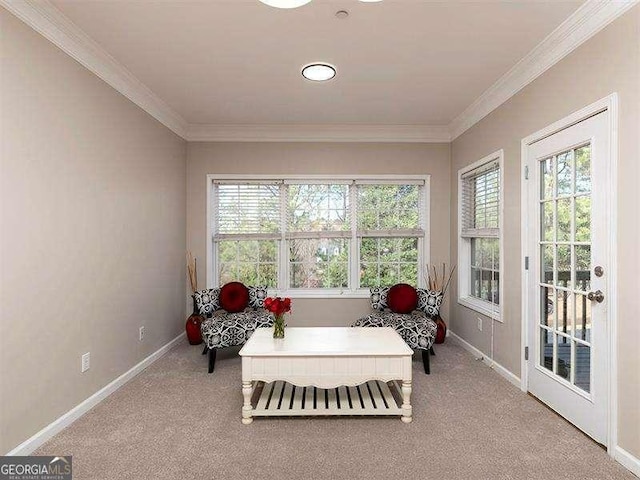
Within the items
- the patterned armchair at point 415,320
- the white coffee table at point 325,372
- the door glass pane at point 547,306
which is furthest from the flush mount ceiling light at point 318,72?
the door glass pane at point 547,306

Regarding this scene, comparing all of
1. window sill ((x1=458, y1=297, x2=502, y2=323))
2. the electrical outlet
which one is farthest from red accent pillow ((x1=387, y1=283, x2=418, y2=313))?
the electrical outlet

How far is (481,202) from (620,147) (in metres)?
1.97

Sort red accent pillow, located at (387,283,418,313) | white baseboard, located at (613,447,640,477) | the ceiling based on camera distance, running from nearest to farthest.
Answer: white baseboard, located at (613,447,640,477)
the ceiling
red accent pillow, located at (387,283,418,313)

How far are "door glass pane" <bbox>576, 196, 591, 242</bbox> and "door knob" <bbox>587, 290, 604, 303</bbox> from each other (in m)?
0.33

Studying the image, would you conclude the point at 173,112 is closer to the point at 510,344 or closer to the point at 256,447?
the point at 256,447

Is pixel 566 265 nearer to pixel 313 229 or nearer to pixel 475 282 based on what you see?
pixel 475 282

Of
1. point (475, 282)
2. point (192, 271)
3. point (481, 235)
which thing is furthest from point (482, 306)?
point (192, 271)

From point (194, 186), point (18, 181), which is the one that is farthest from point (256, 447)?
point (194, 186)

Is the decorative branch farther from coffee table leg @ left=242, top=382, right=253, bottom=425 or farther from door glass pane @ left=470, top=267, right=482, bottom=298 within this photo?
door glass pane @ left=470, top=267, right=482, bottom=298

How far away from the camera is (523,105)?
9.96 feet

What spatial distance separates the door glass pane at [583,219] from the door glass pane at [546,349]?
78 cm

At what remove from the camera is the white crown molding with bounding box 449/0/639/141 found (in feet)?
7.08

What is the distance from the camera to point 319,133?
4.56 meters

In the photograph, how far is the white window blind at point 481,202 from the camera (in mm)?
3678
